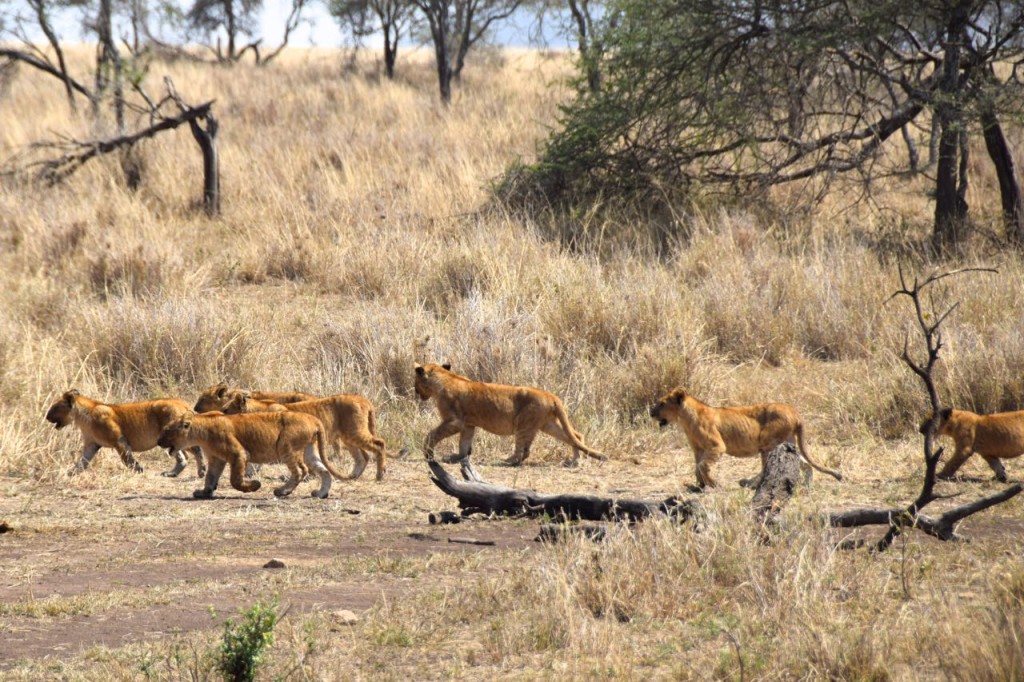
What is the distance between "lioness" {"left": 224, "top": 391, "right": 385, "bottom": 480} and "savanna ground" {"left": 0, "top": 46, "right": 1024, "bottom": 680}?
34 centimetres

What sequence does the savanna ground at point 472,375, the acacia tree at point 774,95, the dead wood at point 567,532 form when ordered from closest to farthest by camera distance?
the savanna ground at point 472,375 < the dead wood at point 567,532 < the acacia tree at point 774,95

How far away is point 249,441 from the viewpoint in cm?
848

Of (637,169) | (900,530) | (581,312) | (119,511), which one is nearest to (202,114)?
(637,169)

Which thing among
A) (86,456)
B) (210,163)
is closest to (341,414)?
(86,456)

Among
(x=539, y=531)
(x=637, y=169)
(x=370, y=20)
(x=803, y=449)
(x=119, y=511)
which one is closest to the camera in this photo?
(x=539, y=531)

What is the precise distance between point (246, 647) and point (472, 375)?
6.89m

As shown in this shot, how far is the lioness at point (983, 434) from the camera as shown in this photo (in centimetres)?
872

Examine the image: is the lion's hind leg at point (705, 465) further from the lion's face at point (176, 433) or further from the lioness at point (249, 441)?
the lion's face at point (176, 433)

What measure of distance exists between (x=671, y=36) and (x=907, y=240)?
14.0 ft

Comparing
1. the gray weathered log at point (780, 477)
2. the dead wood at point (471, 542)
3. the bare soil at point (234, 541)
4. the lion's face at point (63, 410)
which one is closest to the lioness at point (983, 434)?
the bare soil at point (234, 541)

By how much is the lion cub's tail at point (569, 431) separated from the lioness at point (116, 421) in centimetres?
276

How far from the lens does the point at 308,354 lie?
1247 cm

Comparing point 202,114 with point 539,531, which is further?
point 202,114

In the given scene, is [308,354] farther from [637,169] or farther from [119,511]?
[637,169]
